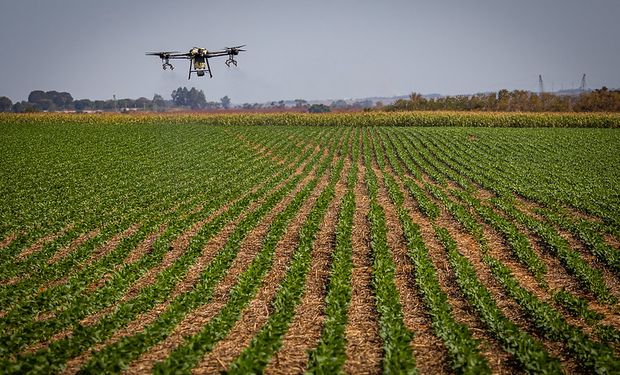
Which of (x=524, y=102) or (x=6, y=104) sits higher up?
(x=6, y=104)

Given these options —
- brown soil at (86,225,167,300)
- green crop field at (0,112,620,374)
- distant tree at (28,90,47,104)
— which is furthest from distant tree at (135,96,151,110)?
brown soil at (86,225,167,300)

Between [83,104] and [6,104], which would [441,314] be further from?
[83,104]

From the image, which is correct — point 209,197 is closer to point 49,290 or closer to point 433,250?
point 49,290

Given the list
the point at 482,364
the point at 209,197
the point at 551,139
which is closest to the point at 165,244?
the point at 209,197

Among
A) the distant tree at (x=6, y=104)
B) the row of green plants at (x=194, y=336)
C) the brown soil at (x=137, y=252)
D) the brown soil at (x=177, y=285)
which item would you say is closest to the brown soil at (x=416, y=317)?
the row of green plants at (x=194, y=336)

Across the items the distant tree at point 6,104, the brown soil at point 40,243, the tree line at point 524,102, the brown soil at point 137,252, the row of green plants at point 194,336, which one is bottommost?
the row of green plants at point 194,336

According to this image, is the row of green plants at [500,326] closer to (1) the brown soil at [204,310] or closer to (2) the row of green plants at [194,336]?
(2) the row of green plants at [194,336]

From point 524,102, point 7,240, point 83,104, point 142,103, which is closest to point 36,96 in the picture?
point 83,104
